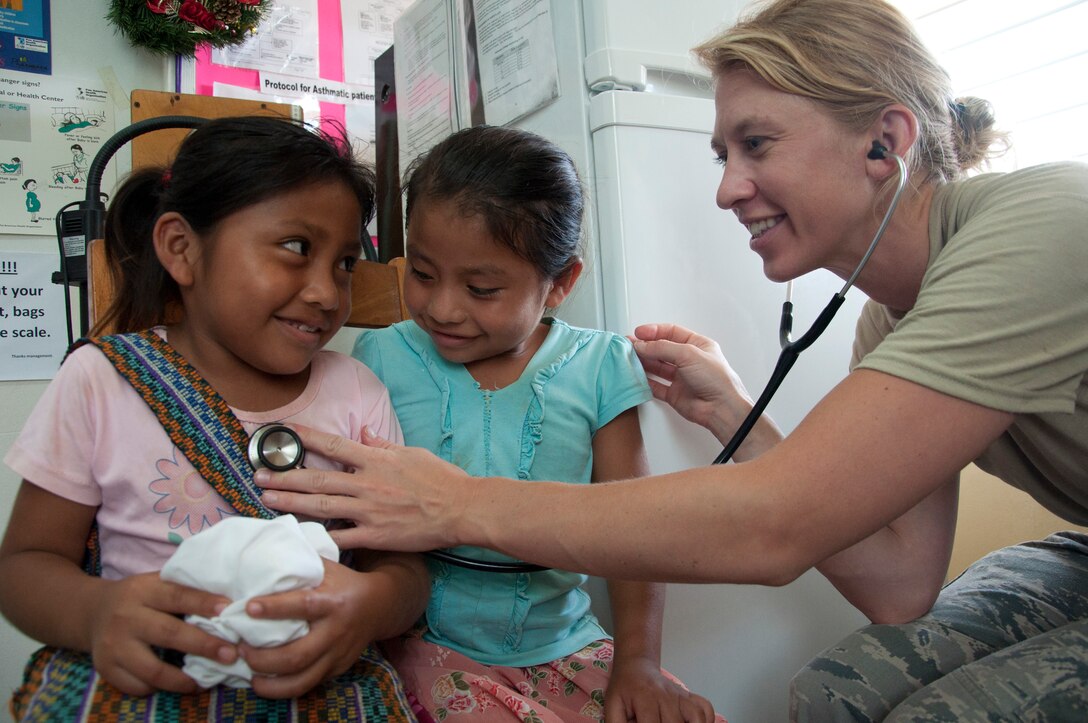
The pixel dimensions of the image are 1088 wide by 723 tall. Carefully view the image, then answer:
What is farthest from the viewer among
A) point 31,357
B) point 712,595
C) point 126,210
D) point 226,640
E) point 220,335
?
point 31,357

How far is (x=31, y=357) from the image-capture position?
2076 mm

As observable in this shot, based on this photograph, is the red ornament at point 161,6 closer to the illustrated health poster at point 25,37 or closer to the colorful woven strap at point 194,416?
the illustrated health poster at point 25,37

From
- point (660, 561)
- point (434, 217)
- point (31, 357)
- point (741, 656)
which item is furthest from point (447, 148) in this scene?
point (31, 357)

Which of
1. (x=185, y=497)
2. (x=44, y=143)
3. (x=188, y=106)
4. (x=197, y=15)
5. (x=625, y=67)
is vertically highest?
(x=197, y=15)

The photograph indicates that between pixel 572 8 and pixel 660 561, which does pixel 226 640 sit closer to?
pixel 660 561

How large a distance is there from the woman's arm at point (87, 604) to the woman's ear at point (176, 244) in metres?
0.27

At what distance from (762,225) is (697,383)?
0.74 feet

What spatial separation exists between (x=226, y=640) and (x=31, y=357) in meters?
1.85

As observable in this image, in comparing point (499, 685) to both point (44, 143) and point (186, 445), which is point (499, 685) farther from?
point (44, 143)

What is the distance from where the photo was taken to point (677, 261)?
1.15 metres

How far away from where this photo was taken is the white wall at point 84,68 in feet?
6.70

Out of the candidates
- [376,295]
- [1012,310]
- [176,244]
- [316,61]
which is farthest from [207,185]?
[316,61]

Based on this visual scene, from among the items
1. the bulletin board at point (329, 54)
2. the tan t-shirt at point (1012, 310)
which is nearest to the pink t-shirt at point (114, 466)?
the tan t-shirt at point (1012, 310)

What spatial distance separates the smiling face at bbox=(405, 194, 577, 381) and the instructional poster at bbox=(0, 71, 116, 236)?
63.9 inches
